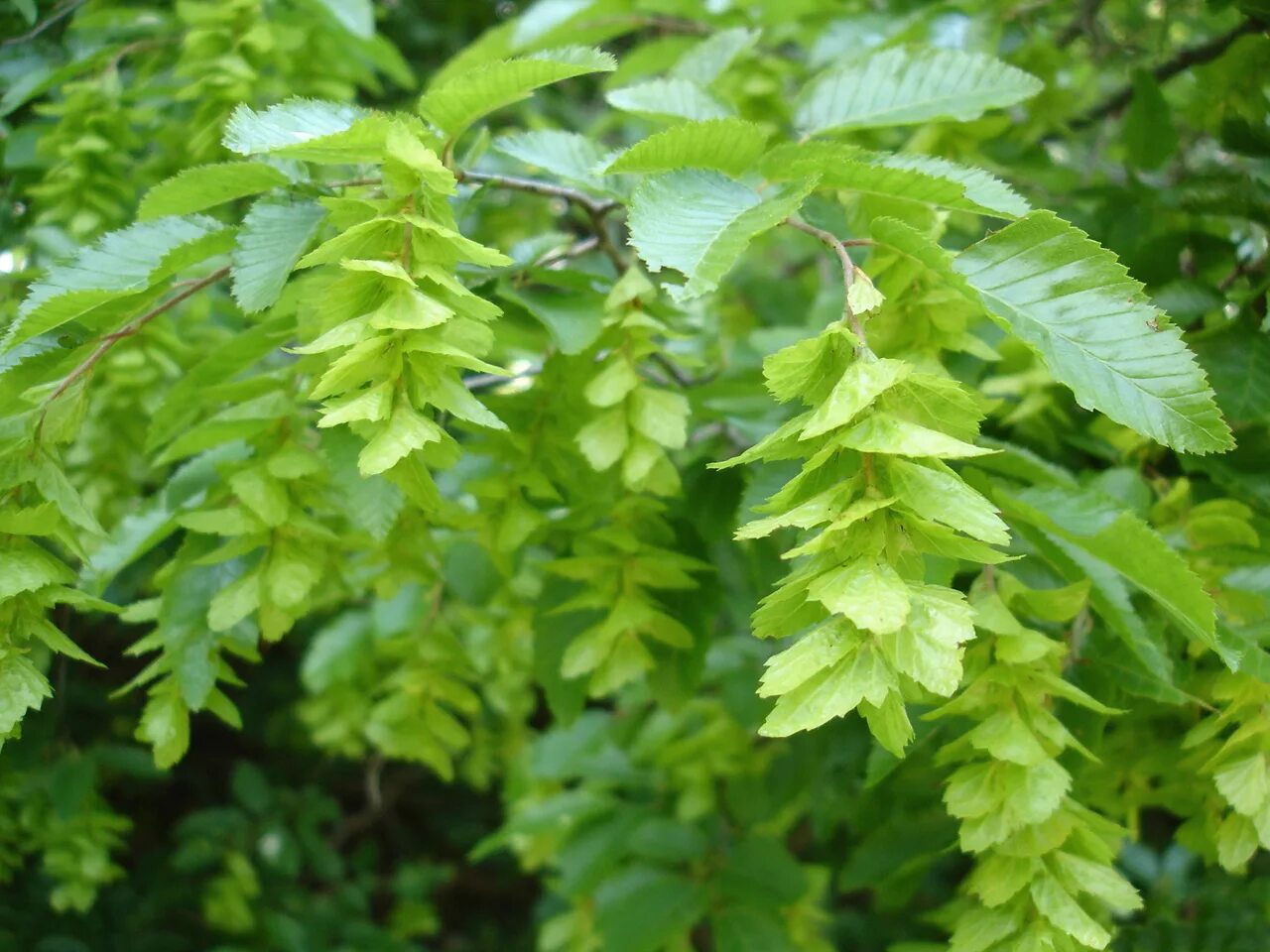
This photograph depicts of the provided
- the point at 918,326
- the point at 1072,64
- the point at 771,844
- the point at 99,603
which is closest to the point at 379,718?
the point at 99,603

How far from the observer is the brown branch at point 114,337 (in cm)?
100

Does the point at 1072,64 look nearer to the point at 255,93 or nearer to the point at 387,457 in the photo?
the point at 255,93

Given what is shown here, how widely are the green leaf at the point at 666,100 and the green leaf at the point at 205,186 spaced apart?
1.29 ft

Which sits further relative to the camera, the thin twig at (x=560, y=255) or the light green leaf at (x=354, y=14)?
the light green leaf at (x=354, y=14)

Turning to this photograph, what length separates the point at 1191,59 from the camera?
1645 millimetres

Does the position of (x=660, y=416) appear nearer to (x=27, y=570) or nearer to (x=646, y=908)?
(x=27, y=570)

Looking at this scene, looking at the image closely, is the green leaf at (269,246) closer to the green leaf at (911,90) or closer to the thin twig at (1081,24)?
the green leaf at (911,90)

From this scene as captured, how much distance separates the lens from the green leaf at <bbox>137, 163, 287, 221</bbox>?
1007 millimetres

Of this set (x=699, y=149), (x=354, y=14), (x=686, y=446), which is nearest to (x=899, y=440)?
(x=699, y=149)

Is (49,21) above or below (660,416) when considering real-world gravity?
above

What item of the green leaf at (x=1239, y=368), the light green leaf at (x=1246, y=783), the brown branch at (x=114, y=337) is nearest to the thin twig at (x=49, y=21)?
the brown branch at (x=114, y=337)

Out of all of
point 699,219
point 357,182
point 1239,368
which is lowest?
point 1239,368

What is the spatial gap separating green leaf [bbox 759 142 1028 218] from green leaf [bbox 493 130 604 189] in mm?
220

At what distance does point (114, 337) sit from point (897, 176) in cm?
77
